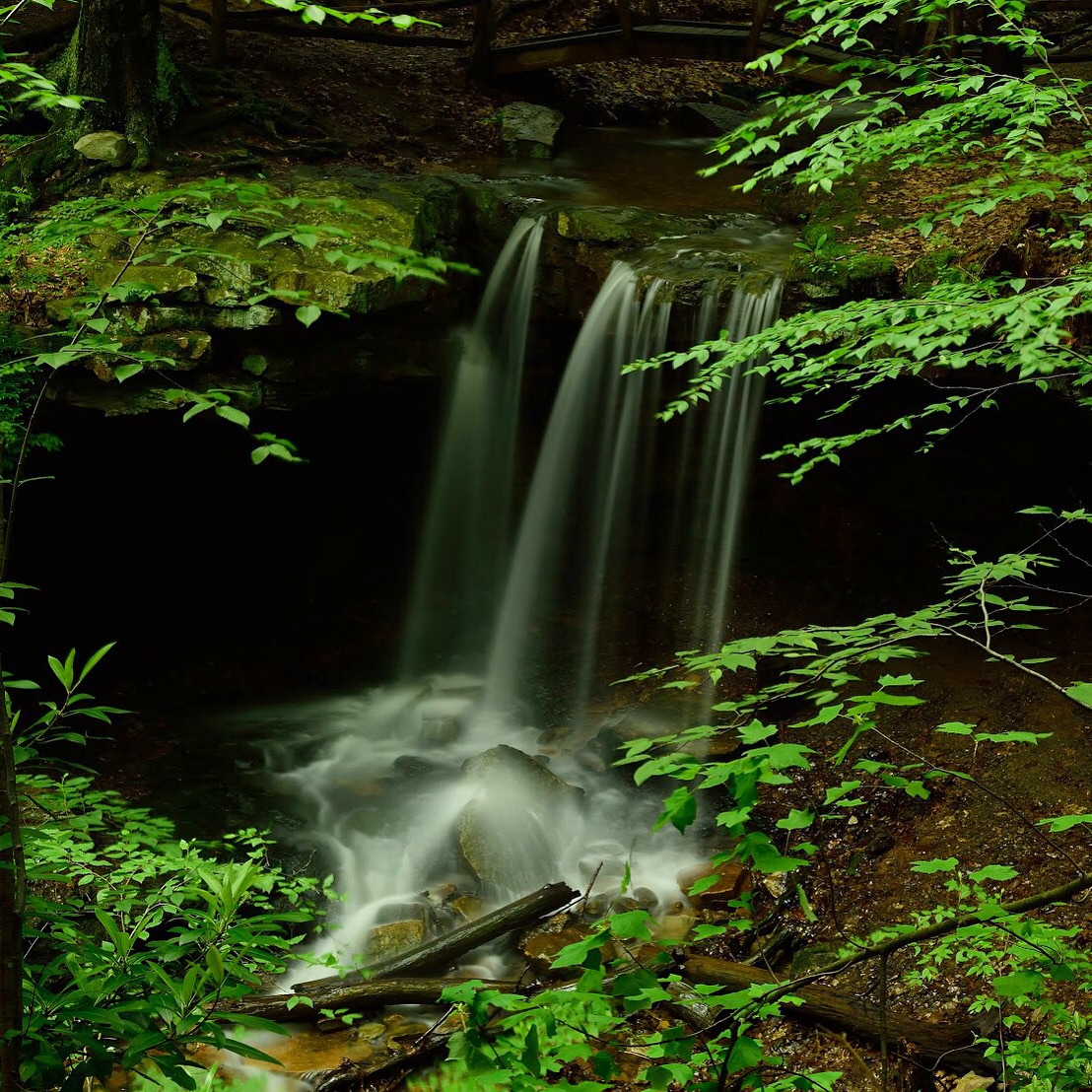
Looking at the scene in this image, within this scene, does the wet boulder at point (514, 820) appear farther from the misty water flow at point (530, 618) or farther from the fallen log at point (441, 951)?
the fallen log at point (441, 951)

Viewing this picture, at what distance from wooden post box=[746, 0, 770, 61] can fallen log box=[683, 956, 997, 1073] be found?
32.2ft

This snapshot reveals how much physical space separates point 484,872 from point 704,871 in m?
1.43

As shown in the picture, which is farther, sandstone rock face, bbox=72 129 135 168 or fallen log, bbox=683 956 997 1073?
sandstone rock face, bbox=72 129 135 168

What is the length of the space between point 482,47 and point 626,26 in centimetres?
197

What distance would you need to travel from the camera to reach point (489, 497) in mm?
9281

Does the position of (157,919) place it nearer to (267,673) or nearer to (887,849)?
(887,849)

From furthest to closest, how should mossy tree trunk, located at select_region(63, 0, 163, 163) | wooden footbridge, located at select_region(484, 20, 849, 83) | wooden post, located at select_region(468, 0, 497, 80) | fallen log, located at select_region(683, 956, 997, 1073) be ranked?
wooden post, located at select_region(468, 0, 497, 80), wooden footbridge, located at select_region(484, 20, 849, 83), mossy tree trunk, located at select_region(63, 0, 163, 163), fallen log, located at select_region(683, 956, 997, 1073)

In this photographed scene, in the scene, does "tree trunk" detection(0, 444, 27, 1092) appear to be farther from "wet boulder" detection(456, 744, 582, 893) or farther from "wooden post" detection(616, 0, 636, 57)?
"wooden post" detection(616, 0, 636, 57)

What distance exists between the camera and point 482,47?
12359 millimetres

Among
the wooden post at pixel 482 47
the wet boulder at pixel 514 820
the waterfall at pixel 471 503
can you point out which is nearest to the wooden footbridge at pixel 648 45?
the wooden post at pixel 482 47

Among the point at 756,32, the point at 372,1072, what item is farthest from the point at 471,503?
the point at 756,32

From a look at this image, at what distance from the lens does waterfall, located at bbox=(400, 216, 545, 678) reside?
344 inches

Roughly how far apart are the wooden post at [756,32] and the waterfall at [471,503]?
4.54m

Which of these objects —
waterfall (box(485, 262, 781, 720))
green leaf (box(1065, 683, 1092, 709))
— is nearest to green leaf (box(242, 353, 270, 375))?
waterfall (box(485, 262, 781, 720))
